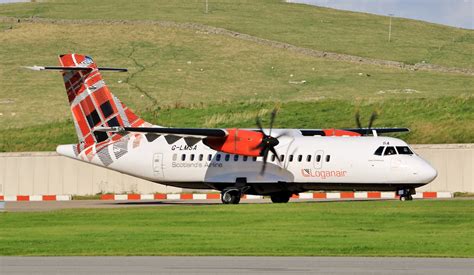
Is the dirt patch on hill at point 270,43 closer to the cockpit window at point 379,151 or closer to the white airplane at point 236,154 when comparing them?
the white airplane at point 236,154

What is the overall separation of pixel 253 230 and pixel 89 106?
20338 millimetres

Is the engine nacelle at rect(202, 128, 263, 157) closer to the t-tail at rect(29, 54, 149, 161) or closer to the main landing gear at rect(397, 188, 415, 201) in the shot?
the t-tail at rect(29, 54, 149, 161)

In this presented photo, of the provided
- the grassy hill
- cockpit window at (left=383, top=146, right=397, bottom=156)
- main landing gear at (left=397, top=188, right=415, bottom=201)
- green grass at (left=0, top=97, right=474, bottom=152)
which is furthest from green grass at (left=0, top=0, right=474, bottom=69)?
cockpit window at (left=383, top=146, right=397, bottom=156)

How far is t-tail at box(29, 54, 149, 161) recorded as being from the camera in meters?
51.1

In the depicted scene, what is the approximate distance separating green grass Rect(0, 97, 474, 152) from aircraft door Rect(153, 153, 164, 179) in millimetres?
19233

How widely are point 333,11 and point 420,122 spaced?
81.2m

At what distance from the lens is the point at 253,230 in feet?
108

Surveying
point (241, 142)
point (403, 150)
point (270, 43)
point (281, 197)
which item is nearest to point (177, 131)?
point (241, 142)

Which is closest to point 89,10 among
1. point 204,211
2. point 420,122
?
point 420,122

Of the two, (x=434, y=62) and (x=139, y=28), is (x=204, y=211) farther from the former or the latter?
(x=139, y=28)

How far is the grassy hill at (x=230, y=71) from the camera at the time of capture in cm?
7362
